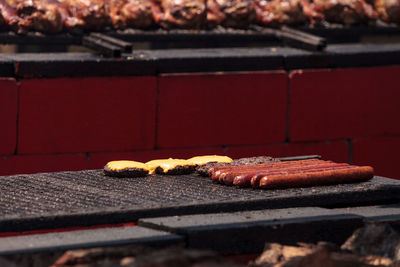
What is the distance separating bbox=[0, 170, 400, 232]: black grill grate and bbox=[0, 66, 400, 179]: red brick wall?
225 centimetres

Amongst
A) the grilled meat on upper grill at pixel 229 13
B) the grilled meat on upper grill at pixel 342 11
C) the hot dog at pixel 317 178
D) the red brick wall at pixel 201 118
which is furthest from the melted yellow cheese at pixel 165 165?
the grilled meat on upper grill at pixel 342 11

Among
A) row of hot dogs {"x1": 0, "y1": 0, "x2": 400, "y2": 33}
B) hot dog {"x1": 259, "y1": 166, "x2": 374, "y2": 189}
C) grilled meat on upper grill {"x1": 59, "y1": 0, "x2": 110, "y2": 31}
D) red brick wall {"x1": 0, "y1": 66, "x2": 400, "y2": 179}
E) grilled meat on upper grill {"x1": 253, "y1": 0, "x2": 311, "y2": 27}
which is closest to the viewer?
hot dog {"x1": 259, "y1": 166, "x2": 374, "y2": 189}

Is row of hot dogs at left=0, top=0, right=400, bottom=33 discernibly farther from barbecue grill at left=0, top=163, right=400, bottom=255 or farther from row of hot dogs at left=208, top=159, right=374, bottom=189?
row of hot dogs at left=208, top=159, right=374, bottom=189

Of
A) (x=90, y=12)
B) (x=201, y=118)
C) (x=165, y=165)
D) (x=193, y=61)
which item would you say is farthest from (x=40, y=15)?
(x=165, y=165)

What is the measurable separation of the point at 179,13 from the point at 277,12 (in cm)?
99

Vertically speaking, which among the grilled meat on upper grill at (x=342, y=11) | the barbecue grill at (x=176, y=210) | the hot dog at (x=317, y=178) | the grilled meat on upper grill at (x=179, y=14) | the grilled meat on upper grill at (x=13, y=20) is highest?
the grilled meat on upper grill at (x=342, y=11)

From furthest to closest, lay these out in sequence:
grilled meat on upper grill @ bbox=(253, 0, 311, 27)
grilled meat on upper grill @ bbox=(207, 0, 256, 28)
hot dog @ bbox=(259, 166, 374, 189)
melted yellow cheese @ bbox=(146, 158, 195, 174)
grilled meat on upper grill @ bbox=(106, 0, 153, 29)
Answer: grilled meat on upper grill @ bbox=(253, 0, 311, 27) → grilled meat on upper grill @ bbox=(207, 0, 256, 28) → grilled meat on upper grill @ bbox=(106, 0, 153, 29) → melted yellow cheese @ bbox=(146, 158, 195, 174) → hot dog @ bbox=(259, 166, 374, 189)

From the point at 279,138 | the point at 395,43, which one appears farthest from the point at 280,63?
the point at 395,43

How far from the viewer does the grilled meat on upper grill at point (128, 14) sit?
28.4 ft

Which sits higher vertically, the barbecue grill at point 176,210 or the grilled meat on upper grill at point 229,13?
the grilled meat on upper grill at point 229,13

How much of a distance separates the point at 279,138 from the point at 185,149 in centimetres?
80

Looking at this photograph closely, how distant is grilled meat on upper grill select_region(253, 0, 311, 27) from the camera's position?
9.38 m

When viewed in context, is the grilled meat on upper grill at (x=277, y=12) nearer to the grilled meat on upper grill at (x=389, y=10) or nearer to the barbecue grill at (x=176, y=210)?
the grilled meat on upper grill at (x=389, y=10)

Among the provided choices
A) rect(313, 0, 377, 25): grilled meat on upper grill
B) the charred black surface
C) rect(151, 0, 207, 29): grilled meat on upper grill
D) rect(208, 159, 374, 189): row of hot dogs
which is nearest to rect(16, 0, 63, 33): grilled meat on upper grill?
the charred black surface
